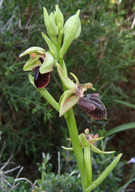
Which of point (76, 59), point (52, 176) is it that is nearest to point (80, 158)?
point (52, 176)

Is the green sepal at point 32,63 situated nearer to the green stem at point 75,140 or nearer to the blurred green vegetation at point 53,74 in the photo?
the green stem at point 75,140

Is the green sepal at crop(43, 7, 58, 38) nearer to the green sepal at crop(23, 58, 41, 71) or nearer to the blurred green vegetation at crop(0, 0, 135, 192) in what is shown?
the green sepal at crop(23, 58, 41, 71)

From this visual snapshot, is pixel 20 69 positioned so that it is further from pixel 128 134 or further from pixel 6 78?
pixel 128 134

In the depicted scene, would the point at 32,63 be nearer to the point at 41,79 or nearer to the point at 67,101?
the point at 41,79

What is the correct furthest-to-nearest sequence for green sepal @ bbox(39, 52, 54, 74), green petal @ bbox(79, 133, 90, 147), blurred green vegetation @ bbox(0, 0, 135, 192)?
1. blurred green vegetation @ bbox(0, 0, 135, 192)
2. green petal @ bbox(79, 133, 90, 147)
3. green sepal @ bbox(39, 52, 54, 74)

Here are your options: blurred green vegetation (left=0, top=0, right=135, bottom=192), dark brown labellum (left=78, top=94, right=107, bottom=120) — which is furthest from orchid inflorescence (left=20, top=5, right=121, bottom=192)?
blurred green vegetation (left=0, top=0, right=135, bottom=192)
